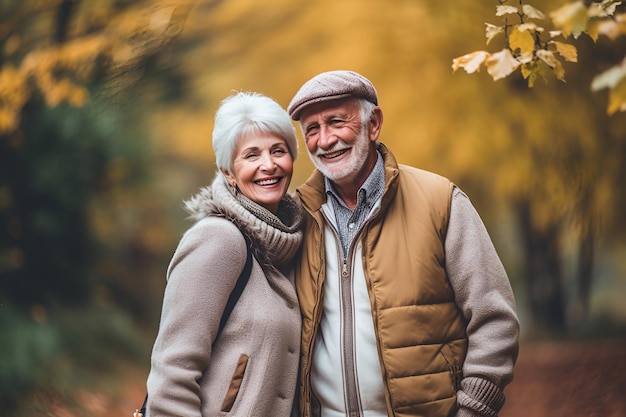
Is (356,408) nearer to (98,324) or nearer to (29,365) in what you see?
(29,365)

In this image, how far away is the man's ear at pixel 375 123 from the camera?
2.79m

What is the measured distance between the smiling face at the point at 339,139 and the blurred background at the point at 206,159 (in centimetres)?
339

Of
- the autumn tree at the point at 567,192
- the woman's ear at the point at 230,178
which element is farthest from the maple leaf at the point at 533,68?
the autumn tree at the point at 567,192

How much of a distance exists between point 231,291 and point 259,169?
437 mm

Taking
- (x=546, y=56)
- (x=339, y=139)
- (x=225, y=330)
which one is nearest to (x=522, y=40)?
(x=546, y=56)

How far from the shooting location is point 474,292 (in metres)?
2.53

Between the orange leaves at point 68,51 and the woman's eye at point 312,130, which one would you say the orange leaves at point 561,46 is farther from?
the orange leaves at point 68,51

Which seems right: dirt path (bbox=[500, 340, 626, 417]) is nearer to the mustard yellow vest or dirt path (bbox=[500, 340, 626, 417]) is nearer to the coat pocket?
the mustard yellow vest

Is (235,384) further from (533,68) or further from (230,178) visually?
(533,68)

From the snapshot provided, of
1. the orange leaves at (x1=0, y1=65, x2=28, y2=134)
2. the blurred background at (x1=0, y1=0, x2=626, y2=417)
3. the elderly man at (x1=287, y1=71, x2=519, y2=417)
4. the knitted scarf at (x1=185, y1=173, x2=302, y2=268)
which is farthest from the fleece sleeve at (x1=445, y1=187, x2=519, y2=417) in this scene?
the orange leaves at (x1=0, y1=65, x2=28, y2=134)

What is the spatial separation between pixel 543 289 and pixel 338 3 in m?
3.50

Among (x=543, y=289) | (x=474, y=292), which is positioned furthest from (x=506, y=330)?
(x=543, y=289)

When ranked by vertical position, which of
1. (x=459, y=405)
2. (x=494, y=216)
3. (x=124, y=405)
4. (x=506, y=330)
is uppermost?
(x=494, y=216)

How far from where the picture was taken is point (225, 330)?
2480 millimetres
